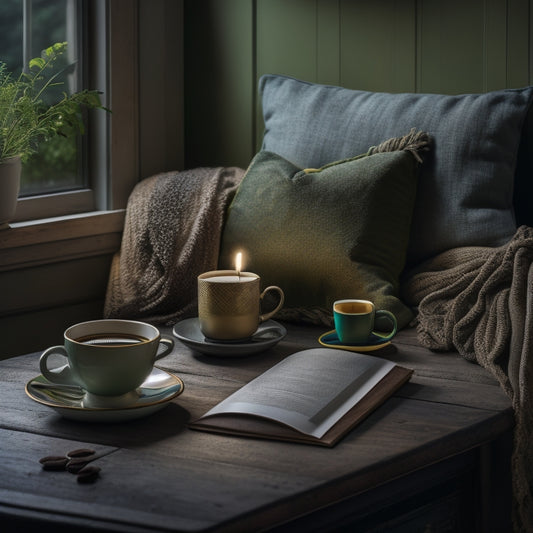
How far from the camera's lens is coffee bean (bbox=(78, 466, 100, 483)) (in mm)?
1020

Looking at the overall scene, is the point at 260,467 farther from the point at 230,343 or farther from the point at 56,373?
the point at 230,343

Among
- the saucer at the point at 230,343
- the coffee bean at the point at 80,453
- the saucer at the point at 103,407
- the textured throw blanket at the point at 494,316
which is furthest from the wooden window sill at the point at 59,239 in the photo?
the coffee bean at the point at 80,453

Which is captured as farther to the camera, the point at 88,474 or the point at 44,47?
the point at 44,47

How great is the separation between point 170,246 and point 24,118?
419mm

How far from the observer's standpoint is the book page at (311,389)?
1179 millimetres

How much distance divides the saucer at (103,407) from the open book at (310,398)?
0.24 ft

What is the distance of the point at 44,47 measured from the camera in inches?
79.7

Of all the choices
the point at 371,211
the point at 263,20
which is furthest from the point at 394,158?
the point at 263,20

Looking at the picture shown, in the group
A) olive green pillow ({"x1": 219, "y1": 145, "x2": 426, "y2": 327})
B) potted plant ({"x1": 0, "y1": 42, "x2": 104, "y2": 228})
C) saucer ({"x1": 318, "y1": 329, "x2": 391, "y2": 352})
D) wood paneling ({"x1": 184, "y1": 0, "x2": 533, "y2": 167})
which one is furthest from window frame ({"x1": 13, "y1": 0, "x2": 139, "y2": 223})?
saucer ({"x1": 318, "y1": 329, "x2": 391, "y2": 352})

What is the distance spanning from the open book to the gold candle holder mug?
141mm

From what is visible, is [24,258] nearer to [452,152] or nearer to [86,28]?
[86,28]

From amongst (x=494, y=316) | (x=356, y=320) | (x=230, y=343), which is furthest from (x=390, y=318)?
(x=230, y=343)

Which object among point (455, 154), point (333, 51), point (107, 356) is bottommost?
point (107, 356)

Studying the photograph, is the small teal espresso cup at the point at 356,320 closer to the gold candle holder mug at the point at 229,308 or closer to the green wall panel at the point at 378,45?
the gold candle holder mug at the point at 229,308
